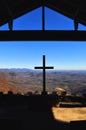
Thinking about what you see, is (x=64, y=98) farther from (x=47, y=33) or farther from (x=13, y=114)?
(x=47, y=33)

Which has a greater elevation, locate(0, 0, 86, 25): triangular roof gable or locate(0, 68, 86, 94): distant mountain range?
locate(0, 0, 86, 25): triangular roof gable

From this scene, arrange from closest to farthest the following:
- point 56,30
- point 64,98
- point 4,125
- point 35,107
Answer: point 4,125
point 56,30
point 35,107
point 64,98

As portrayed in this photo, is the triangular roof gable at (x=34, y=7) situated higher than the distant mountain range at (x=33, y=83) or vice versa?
the triangular roof gable at (x=34, y=7)

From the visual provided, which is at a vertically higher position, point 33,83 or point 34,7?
point 34,7

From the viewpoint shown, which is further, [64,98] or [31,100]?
[64,98]

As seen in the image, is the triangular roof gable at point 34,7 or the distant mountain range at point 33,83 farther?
the distant mountain range at point 33,83

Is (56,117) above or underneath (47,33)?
underneath

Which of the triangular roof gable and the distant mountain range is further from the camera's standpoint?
the distant mountain range

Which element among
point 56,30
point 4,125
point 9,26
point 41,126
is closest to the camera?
point 4,125

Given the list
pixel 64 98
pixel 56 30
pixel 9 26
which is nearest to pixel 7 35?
pixel 9 26

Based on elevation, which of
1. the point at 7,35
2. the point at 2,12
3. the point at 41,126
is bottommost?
the point at 41,126

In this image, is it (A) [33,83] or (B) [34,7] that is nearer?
(B) [34,7]
